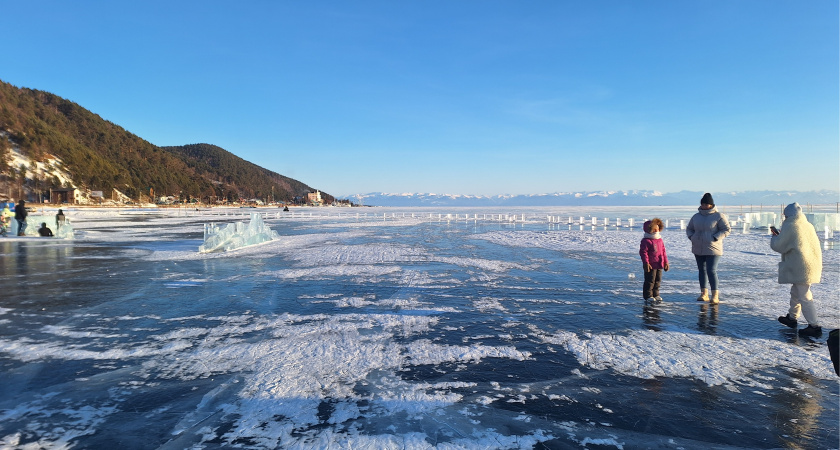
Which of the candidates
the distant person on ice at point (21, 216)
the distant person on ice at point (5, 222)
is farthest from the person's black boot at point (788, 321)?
the distant person on ice at point (5, 222)

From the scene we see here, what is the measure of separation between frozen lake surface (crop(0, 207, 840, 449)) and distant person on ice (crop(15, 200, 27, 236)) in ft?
47.8

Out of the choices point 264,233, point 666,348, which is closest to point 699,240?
point 666,348

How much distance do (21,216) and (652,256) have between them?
2610 cm

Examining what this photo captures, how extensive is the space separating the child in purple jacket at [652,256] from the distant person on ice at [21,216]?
81.8ft

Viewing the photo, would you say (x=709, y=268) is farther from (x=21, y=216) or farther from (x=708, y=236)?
(x=21, y=216)

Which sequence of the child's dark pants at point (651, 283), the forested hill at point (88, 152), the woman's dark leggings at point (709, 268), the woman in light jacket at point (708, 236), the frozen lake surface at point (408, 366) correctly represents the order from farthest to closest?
the forested hill at point (88, 152) < the child's dark pants at point (651, 283) < the woman's dark leggings at point (709, 268) < the woman in light jacket at point (708, 236) < the frozen lake surface at point (408, 366)

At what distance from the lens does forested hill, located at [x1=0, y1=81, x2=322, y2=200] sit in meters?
104

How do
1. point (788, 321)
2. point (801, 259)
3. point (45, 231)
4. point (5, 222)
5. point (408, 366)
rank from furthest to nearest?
1. point (5, 222)
2. point (45, 231)
3. point (788, 321)
4. point (801, 259)
5. point (408, 366)

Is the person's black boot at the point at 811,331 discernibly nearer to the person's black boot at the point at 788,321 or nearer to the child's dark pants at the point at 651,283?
the person's black boot at the point at 788,321

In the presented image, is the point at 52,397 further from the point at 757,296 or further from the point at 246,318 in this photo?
the point at 757,296

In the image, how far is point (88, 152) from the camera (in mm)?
118625

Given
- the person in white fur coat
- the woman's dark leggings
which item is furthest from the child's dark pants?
the person in white fur coat

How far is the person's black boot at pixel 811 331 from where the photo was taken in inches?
195

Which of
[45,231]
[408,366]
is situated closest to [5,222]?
[45,231]
